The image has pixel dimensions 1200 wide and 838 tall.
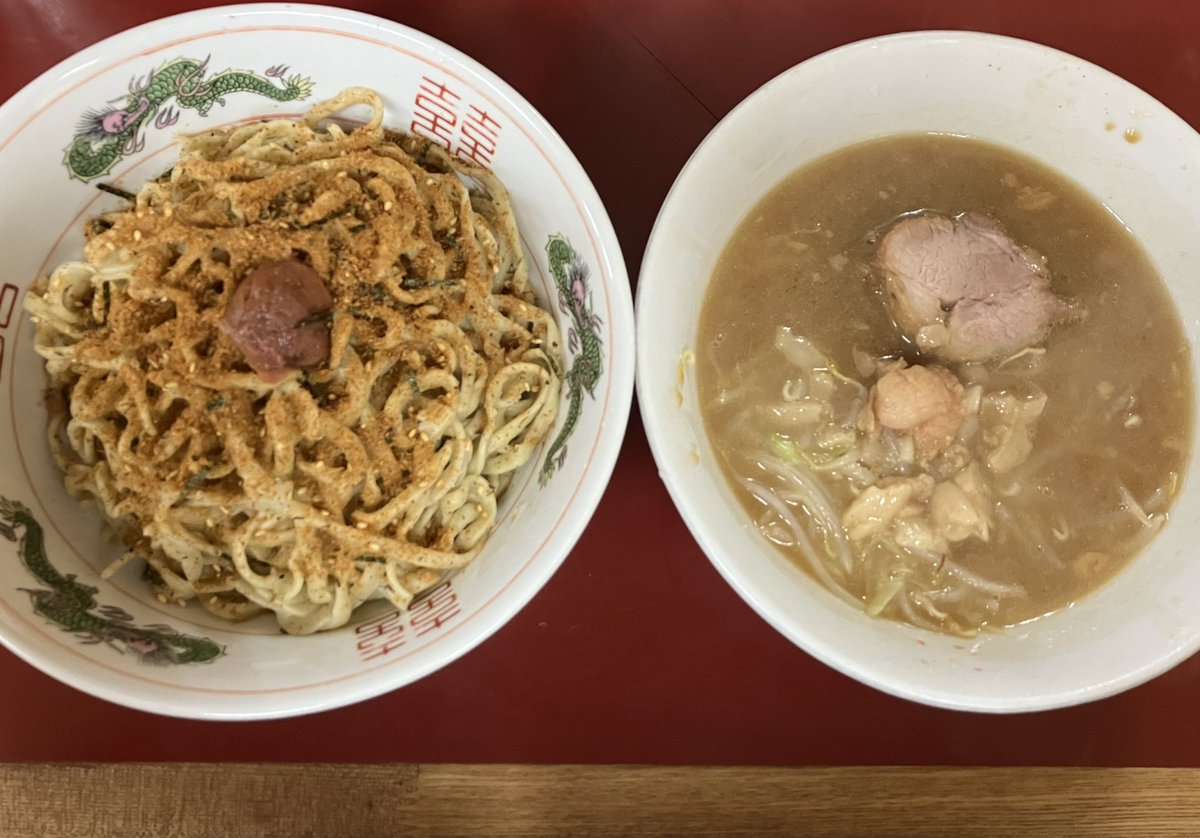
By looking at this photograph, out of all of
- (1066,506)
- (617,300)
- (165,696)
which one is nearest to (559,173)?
(617,300)

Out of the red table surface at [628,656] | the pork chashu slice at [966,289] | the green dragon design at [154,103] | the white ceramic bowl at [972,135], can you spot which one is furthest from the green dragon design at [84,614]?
the pork chashu slice at [966,289]

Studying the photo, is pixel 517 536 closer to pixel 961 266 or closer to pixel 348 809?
pixel 348 809

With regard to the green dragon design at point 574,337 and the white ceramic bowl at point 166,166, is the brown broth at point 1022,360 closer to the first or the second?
the green dragon design at point 574,337

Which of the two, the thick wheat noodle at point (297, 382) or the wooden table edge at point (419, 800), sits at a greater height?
the thick wheat noodle at point (297, 382)

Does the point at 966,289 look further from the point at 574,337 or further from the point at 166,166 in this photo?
the point at 166,166

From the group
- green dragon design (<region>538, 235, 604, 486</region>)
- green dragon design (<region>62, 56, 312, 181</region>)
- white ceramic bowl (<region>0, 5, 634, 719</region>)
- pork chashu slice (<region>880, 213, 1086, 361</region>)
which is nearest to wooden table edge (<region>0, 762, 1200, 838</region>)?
white ceramic bowl (<region>0, 5, 634, 719</region>)

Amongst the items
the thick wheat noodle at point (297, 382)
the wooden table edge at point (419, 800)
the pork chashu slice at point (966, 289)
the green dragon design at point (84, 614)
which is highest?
the pork chashu slice at point (966, 289)
